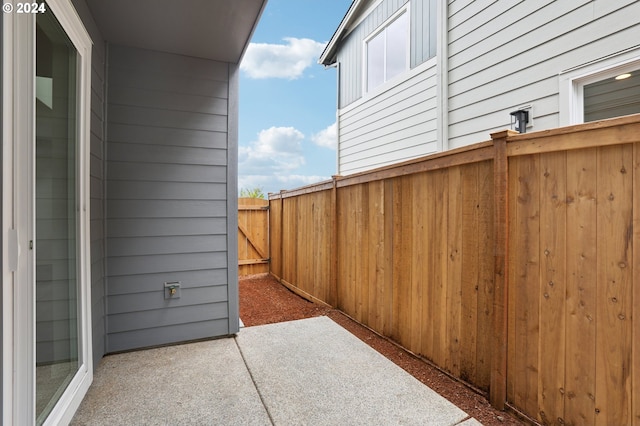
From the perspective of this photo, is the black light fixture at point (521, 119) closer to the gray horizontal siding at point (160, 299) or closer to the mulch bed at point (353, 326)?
the mulch bed at point (353, 326)

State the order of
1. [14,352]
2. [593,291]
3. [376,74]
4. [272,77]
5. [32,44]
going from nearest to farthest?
1. [14,352]
2. [32,44]
3. [593,291]
4. [376,74]
5. [272,77]

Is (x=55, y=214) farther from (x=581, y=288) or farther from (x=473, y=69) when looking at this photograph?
(x=473, y=69)

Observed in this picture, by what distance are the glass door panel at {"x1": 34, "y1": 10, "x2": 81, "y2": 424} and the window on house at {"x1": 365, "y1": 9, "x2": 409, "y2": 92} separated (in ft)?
12.7

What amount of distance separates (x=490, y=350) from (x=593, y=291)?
71 cm

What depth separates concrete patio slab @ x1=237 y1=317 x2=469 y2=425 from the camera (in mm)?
1833

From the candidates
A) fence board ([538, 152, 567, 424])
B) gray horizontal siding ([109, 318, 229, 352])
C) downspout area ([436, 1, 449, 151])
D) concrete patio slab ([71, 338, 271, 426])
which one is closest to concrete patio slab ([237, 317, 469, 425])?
concrete patio slab ([71, 338, 271, 426])

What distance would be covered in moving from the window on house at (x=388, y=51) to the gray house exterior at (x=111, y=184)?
2604 mm

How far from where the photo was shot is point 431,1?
12.7 ft

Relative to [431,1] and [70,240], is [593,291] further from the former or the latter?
[431,1]

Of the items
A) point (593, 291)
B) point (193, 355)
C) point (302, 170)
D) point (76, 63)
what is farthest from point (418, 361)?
point (302, 170)

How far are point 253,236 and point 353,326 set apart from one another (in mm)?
3491

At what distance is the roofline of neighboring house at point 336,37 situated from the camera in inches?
211

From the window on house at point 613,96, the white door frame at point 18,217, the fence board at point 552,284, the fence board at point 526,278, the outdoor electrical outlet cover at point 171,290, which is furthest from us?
the outdoor electrical outlet cover at point 171,290

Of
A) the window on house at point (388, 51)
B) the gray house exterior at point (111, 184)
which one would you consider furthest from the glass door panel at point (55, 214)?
the window on house at point (388, 51)
